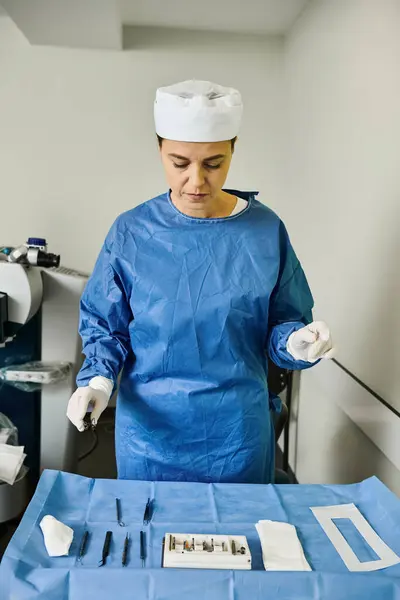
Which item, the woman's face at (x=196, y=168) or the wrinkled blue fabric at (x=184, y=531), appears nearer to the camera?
the wrinkled blue fabric at (x=184, y=531)

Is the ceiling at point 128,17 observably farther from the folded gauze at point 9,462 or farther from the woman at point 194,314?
the folded gauze at point 9,462

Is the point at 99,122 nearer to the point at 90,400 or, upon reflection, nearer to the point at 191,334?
the point at 191,334

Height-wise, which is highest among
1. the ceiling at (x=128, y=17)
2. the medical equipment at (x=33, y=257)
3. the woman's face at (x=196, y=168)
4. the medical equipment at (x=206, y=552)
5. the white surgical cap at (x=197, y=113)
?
the ceiling at (x=128, y=17)

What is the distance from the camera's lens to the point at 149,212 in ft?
4.17

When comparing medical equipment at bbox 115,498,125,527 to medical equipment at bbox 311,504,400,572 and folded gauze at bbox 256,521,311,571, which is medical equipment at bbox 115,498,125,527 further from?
medical equipment at bbox 311,504,400,572

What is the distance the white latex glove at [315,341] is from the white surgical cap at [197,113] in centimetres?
47

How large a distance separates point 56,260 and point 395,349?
1041 millimetres

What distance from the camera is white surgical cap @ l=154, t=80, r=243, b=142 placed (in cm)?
114

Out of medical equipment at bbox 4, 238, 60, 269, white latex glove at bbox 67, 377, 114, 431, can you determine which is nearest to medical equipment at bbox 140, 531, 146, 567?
white latex glove at bbox 67, 377, 114, 431

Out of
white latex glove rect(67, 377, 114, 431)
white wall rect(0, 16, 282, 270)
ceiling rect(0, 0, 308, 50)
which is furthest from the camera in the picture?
white wall rect(0, 16, 282, 270)

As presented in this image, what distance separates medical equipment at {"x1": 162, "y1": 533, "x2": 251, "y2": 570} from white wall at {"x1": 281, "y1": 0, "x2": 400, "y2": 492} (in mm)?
669

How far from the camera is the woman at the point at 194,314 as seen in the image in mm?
1173

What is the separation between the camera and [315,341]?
1047 millimetres

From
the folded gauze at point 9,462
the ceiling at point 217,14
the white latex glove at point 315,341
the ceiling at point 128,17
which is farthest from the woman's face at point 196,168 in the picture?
the ceiling at point 217,14
